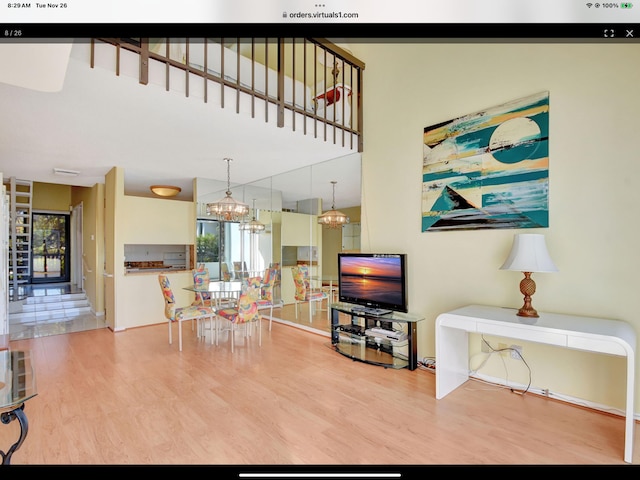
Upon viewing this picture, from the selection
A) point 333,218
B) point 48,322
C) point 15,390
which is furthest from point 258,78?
point 48,322

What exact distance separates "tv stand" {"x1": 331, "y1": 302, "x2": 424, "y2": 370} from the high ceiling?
1.40 m

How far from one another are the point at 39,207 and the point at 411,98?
8618 millimetres

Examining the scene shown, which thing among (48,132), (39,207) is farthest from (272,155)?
(39,207)

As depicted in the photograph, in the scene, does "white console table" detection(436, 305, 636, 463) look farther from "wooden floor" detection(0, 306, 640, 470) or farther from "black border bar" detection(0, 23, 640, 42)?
"black border bar" detection(0, 23, 640, 42)

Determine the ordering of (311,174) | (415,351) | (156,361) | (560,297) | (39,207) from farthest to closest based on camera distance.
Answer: (39,207), (311,174), (156,361), (415,351), (560,297)

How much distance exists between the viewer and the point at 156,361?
324 centimetres

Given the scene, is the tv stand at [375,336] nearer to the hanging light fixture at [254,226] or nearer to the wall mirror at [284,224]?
the wall mirror at [284,224]

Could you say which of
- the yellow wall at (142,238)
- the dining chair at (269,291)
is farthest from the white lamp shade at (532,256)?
the yellow wall at (142,238)

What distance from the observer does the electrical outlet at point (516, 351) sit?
2.53m

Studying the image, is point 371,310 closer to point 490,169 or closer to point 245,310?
point 245,310

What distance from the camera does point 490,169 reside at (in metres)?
2.64

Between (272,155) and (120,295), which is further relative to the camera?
(120,295)

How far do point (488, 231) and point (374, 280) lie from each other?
121cm

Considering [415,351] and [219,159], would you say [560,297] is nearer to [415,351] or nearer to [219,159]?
[415,351]
